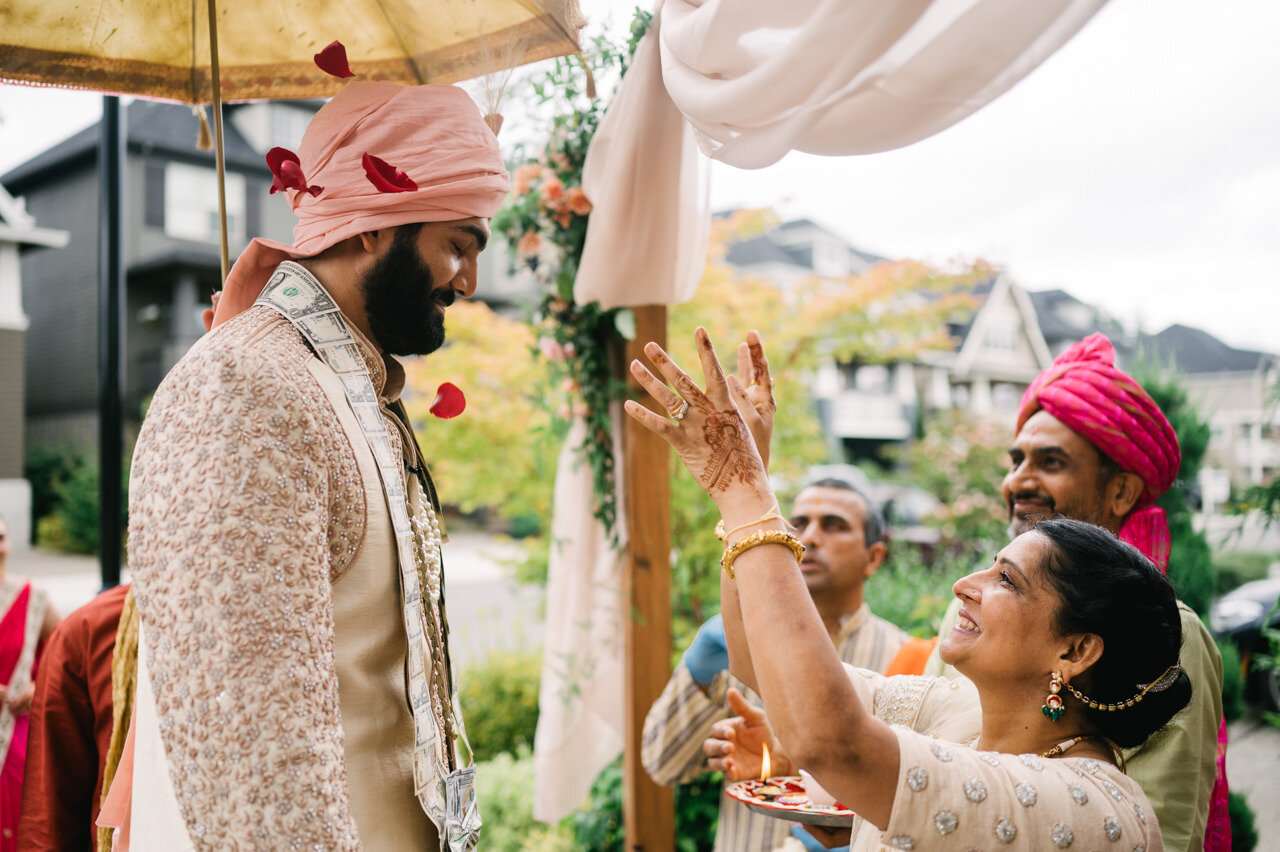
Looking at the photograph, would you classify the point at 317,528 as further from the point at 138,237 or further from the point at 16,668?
the point at 138,237

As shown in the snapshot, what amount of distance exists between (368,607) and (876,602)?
5009 mm

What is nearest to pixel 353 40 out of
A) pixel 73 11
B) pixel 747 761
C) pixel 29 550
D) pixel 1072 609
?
pixel 73 11

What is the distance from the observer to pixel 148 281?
20.5m

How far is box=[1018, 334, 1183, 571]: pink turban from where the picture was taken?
2584mm

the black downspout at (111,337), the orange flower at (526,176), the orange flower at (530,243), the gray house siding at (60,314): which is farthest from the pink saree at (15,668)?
the gray house siding at (60,314)

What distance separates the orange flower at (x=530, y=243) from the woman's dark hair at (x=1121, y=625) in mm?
2781

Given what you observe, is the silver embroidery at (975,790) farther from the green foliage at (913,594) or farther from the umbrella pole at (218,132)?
the green foliage at (913,594)

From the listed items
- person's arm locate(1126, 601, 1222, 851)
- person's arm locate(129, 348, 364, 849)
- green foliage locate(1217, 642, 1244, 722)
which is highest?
person's arm locate(129, 348, 364, 849)

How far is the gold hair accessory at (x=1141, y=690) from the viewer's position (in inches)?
65.9

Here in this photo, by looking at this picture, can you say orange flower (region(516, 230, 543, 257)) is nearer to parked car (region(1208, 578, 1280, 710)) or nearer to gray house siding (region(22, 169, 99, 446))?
parked car (region(1208, 578, 1280, 710))

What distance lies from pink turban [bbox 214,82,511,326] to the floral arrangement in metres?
1.90

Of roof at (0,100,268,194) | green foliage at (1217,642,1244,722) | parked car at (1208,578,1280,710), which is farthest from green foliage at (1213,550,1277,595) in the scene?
roof at (0,100,268,194)

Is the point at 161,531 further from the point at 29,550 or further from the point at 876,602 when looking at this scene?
the point at 29,550

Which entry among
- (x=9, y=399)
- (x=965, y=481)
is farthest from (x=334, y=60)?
(x=9, y=399)
